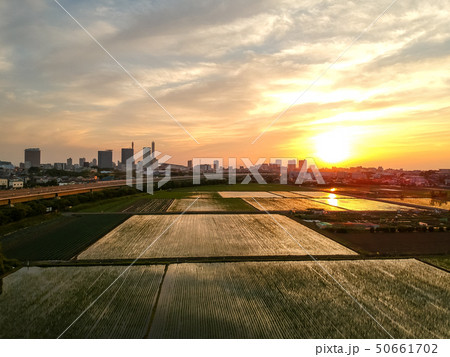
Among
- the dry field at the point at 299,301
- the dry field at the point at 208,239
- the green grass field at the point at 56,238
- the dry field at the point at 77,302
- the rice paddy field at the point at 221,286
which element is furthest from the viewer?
the dry field at the point at 208,239

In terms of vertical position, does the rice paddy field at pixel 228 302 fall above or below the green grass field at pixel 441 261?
above

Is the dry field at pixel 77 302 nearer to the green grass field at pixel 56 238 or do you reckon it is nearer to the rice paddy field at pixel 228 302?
the rice paddy field at pixel 228 302

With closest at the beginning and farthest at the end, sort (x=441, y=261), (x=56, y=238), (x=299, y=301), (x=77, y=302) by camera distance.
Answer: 1. (x=77, y=302)
2. (x=299, y=301)
3. (x=441, y=261)
4. (x=56, y=238)

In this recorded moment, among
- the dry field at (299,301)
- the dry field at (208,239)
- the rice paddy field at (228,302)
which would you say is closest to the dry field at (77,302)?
the rice paddy field at (228,302)

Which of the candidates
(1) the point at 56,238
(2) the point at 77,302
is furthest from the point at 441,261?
(1) the point at 56,238

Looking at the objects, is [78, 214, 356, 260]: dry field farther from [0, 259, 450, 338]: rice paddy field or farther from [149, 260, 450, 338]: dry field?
[149, 260, 450, 338]: dry field

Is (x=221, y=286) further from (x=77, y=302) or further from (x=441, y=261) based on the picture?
(x=441, y=261)
